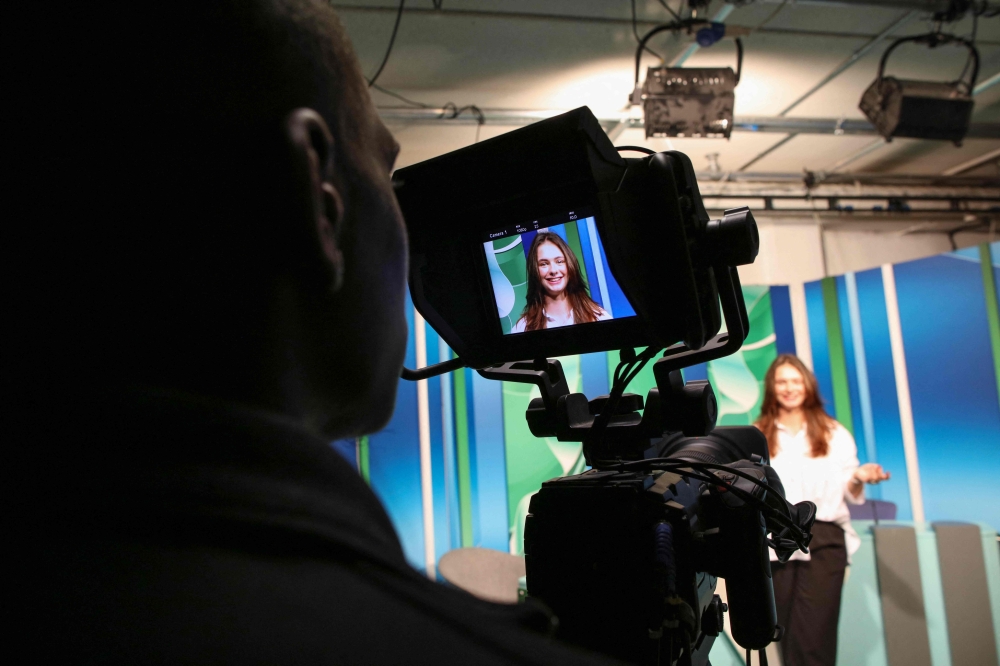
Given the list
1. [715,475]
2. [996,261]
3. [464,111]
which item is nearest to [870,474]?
[996,261]

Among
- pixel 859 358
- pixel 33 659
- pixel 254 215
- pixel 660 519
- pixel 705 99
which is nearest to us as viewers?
pixel 33 659

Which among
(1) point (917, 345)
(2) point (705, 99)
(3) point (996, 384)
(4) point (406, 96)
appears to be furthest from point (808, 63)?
(4) point (406, 96)

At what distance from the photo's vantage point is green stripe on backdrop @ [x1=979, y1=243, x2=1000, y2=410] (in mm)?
3229

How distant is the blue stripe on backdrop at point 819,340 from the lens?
390cm

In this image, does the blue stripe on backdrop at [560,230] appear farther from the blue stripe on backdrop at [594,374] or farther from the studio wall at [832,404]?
the blue stripe on backdrop at [594,374]

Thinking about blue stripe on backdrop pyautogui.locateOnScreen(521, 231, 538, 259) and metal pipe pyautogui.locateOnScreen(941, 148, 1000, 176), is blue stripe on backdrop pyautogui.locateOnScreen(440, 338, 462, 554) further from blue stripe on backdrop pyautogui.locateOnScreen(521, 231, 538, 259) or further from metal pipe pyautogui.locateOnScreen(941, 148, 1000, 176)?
metal pipe pyautogui.locateOnScreen(941, 148, 1000, 176)

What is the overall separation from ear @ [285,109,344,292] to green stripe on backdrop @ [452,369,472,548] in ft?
11.4

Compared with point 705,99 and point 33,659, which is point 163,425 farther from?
point 705,99

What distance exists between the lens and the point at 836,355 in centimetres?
386

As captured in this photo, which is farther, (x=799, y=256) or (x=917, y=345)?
(x=799, y=256)

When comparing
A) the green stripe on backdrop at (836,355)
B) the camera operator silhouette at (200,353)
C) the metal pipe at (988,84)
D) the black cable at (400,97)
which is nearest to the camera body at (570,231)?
the camera operator silhouette at (200,353)

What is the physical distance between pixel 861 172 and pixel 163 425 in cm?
615

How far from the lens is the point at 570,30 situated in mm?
2996

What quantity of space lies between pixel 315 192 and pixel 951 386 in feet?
12.9
